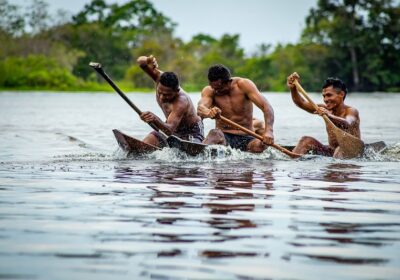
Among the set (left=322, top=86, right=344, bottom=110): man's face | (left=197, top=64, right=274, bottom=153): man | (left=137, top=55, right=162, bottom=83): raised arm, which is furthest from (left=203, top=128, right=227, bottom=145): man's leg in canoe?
(left=322, top=86, right=344, bottom=110): man's face

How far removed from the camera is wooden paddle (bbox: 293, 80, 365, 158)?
10.5 meters

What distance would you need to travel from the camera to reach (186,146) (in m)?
9.95

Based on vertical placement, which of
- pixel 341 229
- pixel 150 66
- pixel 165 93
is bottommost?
pixel 341 229

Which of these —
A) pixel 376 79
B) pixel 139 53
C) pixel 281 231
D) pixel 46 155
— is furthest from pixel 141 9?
pixel 281 231

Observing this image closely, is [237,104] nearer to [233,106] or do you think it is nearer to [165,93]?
[233,106]

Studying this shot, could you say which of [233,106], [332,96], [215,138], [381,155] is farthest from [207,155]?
[381,155]

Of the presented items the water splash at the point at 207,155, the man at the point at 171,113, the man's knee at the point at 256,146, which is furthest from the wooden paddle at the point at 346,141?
the man at the point at 171,113

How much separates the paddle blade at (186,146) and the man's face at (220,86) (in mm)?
789

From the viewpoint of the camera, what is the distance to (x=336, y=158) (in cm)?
1055

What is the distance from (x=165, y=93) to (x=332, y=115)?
2027 mm

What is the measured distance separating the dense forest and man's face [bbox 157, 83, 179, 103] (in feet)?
185

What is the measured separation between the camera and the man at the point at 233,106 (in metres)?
10.3

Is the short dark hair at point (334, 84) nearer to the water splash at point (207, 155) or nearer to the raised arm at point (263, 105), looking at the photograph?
the raised arm at point (263, 105)

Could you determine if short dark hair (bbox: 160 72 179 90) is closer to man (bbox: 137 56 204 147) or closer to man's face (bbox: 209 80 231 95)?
man (bbox: 137 56 204 147)
